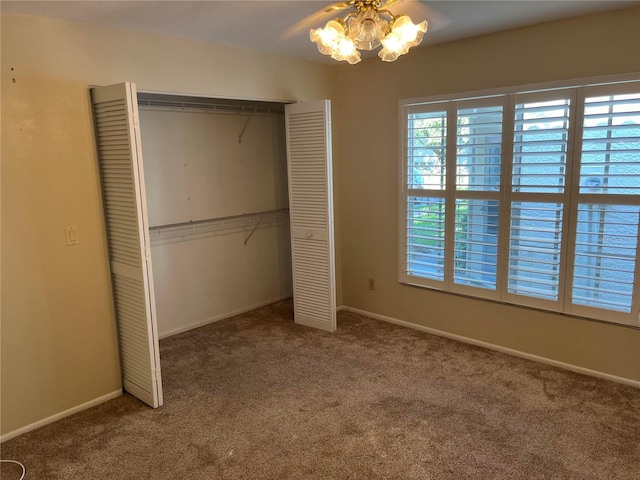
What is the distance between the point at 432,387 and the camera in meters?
3.03

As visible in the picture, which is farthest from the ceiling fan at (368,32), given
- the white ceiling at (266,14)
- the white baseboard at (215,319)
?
the white baseboard at (215,319)

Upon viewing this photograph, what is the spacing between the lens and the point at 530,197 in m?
3.20

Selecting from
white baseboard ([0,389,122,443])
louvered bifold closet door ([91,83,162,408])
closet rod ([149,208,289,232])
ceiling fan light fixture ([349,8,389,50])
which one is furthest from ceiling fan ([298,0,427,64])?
white baseboard ([0,389,122,443])

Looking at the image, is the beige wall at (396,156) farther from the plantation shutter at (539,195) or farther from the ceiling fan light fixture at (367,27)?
the ceiling fan light fixture at (367,27)

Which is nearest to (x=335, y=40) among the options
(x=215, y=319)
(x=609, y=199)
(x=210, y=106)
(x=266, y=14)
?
(x=266, y=14)

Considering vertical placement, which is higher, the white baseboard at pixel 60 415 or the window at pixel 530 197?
the window at pixel 530 197

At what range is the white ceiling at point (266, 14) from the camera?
7.98ft

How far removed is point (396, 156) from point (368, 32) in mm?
1891

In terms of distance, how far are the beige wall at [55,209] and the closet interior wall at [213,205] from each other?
771mm

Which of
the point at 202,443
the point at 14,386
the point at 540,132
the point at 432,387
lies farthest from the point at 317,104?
the point at 14,386

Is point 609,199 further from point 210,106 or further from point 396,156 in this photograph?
point 210,106

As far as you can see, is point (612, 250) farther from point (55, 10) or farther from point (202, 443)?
point (55, 10)

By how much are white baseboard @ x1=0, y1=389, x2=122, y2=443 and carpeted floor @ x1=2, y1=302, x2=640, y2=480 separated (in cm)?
5

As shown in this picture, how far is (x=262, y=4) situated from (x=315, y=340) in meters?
2.55
